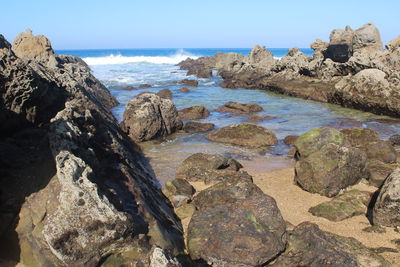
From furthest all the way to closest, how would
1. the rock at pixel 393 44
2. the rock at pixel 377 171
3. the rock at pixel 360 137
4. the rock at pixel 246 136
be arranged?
the rock at pixel 393 44, the rock at pixel 246 136, the rock at pixel 360 137, the rock at pixel 377 171

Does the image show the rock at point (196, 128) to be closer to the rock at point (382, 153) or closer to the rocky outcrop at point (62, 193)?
the rock at point (382, 153)

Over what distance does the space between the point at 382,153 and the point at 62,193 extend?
10097mm

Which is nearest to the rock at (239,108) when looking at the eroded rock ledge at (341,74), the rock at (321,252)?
the eroded rock ledge at (341,74)

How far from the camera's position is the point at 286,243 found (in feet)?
18.9

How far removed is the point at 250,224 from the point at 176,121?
432 inches

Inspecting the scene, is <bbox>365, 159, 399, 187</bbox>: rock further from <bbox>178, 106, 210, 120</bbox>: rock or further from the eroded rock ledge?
the eroded rock ledge

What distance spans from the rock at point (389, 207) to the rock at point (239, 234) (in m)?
2.52

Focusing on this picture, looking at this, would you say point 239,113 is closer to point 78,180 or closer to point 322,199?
point 322,199

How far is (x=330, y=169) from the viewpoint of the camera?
8.99 meters

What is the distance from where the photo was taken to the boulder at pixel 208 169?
988cm

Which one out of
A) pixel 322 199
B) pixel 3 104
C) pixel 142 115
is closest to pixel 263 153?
pixel 322 199

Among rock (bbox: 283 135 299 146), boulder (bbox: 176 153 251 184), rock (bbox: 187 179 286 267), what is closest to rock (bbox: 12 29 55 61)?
rock (bbox: 283 135 299 146)

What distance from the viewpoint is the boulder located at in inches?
389

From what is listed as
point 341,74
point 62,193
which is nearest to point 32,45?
point 341,74
